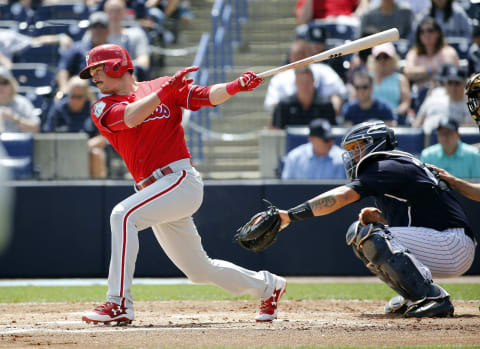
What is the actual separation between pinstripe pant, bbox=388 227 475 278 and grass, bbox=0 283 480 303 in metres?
1.33

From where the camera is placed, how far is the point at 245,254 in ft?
27.0

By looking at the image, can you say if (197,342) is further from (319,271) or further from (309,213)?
(319,271)

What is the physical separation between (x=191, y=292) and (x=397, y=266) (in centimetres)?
280

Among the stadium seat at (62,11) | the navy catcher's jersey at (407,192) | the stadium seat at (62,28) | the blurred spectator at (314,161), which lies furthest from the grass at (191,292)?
the stadium seat at (62,11)

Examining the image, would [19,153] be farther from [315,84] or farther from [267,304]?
[267,304]

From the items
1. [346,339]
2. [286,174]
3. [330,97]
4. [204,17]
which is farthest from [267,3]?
[346,339]

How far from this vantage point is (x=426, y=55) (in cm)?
934

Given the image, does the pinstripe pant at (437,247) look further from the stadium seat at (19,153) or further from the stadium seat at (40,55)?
the stadium seat at (40,55)

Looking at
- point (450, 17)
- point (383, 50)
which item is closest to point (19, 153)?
point (383, 50)

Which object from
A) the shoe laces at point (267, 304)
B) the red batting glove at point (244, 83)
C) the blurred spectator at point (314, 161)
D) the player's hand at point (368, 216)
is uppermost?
the red batting glove at point (244, 83)

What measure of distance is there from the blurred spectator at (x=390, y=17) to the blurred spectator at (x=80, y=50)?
348cm

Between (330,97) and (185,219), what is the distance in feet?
14.6

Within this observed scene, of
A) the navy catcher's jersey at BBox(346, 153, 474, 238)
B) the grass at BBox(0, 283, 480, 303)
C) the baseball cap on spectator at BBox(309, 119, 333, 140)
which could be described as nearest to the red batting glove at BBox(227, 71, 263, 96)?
the navy catcher's jersey at BBox(346, 153, 474, 238)

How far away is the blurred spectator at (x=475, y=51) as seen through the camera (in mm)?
8867
